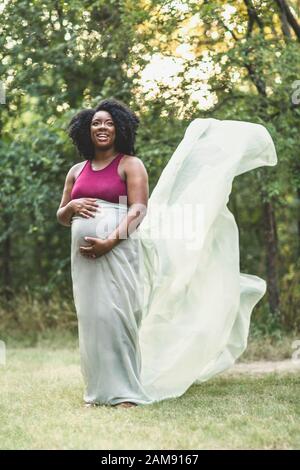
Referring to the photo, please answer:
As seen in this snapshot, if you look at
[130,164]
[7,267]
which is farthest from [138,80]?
[7,267]

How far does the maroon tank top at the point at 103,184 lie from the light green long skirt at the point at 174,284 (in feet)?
0.31

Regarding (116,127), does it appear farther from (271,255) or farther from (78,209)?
(271,255)

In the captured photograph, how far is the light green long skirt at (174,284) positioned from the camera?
547 cm

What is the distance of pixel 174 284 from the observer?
590cm

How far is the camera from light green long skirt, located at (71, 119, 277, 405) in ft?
18.0

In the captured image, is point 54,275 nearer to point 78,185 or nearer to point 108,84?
point 108,84

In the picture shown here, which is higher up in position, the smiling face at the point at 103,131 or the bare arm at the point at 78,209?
the smiling face at the point at 103,131

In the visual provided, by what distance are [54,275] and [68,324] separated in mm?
908

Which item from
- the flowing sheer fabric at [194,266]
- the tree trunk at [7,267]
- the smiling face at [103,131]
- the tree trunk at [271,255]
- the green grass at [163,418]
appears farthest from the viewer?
the tree trunk at [7,267]

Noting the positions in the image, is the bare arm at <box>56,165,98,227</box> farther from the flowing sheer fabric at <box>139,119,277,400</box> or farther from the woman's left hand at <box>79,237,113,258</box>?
the flowing sheer fabric at <box>139,119,277,400</box>

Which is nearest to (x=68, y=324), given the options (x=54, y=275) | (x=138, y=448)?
(x=54, y=275)

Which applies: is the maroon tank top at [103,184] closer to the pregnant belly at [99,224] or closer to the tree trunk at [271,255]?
the pregnant belly at [99,224]

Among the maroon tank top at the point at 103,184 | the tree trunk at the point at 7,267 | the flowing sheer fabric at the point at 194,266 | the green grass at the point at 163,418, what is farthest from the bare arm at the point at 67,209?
the tree trunk at the point at 7,267

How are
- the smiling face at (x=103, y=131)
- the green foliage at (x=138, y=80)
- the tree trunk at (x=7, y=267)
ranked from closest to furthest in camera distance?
1. the smiling face at (x=103, y=131)
2. the green foliage at (x=138, y=80)
3. the tree trunk at (x=7, y=267)
